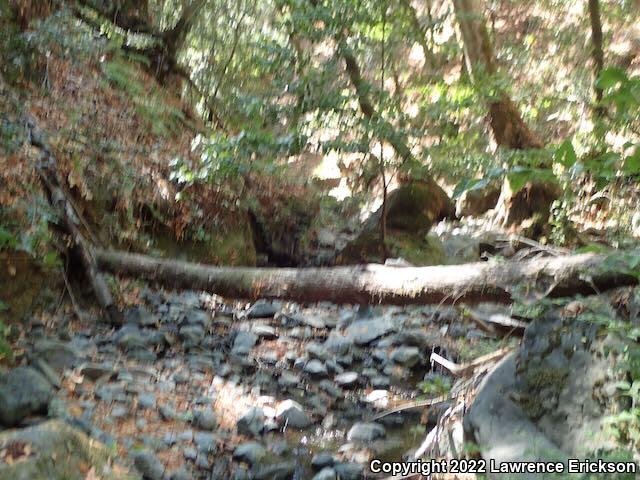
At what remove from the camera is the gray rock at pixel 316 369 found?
5.68 meters

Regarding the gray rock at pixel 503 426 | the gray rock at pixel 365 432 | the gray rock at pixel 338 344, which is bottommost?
the gray rock at pixel 365 432

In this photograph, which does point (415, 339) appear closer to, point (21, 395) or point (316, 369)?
point (316, 369)

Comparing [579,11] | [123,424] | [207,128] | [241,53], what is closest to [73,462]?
[123,424]

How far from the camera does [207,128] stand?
371 inches

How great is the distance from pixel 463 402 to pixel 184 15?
25.2 feet

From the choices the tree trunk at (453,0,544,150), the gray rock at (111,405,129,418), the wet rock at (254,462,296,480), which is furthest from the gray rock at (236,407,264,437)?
the tree trunk at (453,0,544,150)

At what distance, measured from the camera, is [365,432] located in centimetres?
456

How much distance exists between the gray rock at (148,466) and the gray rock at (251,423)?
0.89 m

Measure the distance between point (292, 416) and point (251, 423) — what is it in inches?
14.4

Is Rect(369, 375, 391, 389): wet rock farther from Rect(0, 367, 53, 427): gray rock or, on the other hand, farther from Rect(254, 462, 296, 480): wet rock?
Rect(0, 367, 53, 427): gray rock

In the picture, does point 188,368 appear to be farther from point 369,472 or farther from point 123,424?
point 369,472

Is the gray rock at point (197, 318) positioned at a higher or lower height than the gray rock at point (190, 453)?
higher

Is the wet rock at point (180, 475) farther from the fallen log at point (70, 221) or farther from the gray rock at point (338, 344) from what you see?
the gray rock at point (338, 344)

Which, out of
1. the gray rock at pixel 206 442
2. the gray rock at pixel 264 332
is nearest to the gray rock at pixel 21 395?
the gray rock at pixel 206 442
